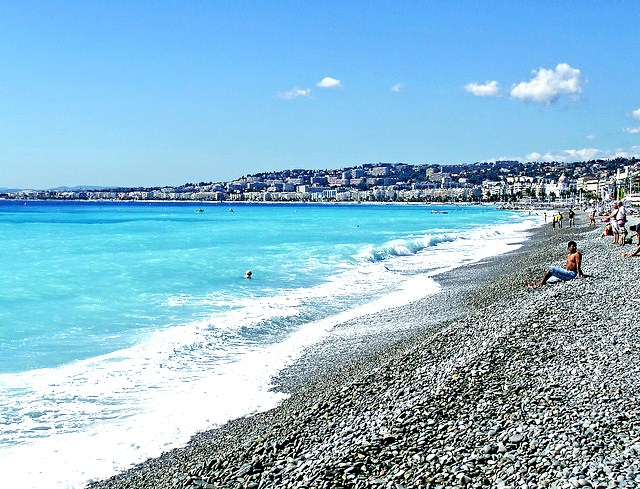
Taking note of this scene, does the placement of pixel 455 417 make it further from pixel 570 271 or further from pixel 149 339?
pixel 570 271

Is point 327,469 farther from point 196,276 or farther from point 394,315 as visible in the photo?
point 196,276

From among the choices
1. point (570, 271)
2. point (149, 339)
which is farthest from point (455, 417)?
point (570, 271)

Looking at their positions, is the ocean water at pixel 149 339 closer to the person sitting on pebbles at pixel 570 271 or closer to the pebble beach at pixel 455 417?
the pebble beach at pixel 455 417

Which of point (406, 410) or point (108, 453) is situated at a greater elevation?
point (406, 410)

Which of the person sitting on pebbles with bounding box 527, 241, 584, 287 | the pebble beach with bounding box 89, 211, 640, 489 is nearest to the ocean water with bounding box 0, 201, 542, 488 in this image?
the pebble beach with bounding box 89, 211, 640, 489

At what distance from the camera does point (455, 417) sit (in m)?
6.66

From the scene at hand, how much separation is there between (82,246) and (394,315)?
32.9 meters

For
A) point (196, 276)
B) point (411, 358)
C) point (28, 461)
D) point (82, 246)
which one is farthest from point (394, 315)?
point (82, 246)

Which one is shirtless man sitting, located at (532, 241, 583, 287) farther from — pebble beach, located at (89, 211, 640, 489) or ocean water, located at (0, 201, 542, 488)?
ocean water, located at (0, 201, 542, 488)

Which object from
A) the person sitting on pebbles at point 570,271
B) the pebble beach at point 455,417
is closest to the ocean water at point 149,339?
the pebble beach at point 455,417

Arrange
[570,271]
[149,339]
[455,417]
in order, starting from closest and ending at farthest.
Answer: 1. [455,417]
2. [149,339]
3. [570,271]

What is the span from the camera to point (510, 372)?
798 cm

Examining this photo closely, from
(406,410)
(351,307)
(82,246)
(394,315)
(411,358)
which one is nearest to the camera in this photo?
(406,410)

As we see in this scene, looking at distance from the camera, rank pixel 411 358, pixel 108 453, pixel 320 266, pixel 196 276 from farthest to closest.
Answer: pixel 320 266
pixel 196 276
pixel 411 358
pixel 108 453
